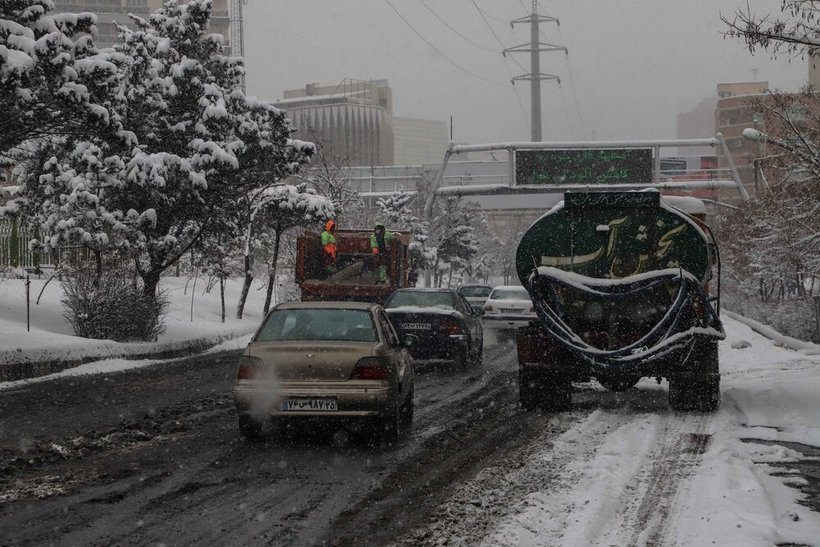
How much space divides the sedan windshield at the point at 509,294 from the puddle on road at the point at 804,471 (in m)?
20.9

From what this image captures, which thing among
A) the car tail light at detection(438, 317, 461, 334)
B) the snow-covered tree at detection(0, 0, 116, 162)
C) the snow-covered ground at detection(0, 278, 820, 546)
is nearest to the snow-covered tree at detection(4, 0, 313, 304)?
the snow-covered tree at detection(0, 0, 116, 162)

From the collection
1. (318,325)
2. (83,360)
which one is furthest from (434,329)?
(318,325)

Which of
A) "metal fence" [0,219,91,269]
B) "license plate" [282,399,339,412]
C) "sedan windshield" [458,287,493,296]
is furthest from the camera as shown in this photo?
"sedan windshield" [458,287,493,296]

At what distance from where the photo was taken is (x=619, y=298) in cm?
1293

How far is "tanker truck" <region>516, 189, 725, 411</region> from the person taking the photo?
42.0ft

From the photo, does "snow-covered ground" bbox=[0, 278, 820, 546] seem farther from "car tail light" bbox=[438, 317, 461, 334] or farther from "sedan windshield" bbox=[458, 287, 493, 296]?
"sedan windshield" bbox=[458, 287, 493, 296]

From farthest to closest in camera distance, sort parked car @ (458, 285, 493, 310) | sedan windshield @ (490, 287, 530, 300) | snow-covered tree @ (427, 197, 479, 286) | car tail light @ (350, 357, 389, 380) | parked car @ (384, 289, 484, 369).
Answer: snow-covered tree @ (427, 197, 479, 286)
parked car @ (458, 285, 493, 310)
sedan windshield @ (490, 287, 530, 300)
parked car @ (384, 289, 484, 369)
car tail light @ (350, 357, 389, 380)

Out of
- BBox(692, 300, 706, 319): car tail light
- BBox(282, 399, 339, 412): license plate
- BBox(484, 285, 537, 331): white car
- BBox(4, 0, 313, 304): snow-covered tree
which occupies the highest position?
BBox(4, 0, 313, 304): snow-covered tree

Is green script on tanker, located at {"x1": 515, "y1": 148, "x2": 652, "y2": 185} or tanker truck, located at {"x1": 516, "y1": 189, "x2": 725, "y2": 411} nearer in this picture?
tanker truck, located at {"x1": 516, "y1": 189, "x2": 725, "y2": 411}

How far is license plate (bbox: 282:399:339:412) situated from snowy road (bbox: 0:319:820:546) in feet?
1.39

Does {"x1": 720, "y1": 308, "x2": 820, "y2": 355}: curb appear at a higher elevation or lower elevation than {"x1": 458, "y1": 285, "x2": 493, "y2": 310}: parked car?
lower

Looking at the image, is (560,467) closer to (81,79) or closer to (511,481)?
(511,481)

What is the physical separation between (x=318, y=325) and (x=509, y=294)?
851 inches

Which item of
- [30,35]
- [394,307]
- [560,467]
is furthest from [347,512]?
[394,307]
